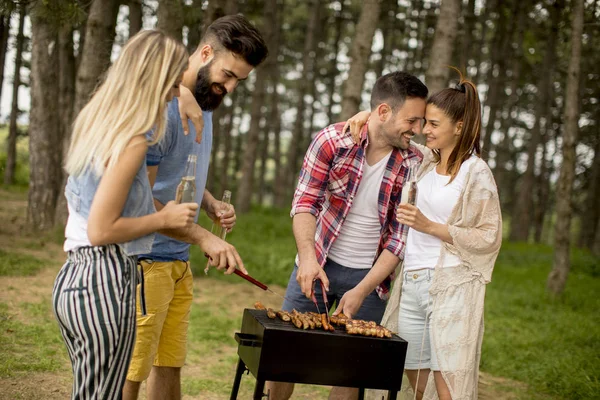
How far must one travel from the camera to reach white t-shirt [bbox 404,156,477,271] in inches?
155

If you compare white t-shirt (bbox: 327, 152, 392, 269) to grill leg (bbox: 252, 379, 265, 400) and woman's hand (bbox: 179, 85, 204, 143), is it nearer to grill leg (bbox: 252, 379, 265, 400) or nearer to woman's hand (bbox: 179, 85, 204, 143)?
grill leg (bbox: 252, 379, 265, 400)

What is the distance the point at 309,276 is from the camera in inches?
156

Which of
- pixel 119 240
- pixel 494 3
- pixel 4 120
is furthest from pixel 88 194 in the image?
pixel 4 120

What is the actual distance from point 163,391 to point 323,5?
2246cm

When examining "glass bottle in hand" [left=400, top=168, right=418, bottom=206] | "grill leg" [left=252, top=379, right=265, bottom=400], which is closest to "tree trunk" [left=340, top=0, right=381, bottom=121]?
"glass bottle in hand" [left=400, top=168, right=418, bottom=206]

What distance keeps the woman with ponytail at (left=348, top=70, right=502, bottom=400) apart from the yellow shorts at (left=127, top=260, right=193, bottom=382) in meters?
1.29

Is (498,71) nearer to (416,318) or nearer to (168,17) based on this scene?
(168,17)

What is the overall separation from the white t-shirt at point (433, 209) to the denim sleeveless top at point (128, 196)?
1.90 meters

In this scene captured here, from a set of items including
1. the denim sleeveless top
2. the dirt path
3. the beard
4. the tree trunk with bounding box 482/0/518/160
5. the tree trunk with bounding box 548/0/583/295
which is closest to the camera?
the denim sleeveless top

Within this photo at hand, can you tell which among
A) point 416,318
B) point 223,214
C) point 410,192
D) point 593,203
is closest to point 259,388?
point 223,214

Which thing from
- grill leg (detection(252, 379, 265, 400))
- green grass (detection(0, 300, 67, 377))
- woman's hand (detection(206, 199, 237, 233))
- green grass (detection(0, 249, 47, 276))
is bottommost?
green grass (detection(0, 300, 67, 377))

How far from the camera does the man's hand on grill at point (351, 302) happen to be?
407 cm

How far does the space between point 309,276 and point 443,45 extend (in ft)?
16.7

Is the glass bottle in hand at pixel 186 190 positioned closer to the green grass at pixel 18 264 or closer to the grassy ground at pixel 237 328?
the grassy ground at pixel 237 328
